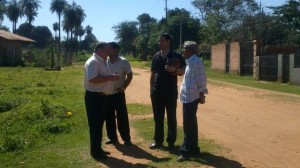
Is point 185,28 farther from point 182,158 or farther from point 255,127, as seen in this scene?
point 182,158

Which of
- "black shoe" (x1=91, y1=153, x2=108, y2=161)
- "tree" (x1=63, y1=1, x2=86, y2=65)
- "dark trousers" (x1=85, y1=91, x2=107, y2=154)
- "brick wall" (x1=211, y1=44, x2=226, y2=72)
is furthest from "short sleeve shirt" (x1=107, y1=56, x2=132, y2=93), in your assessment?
"tree" (x1=63, y1=1, x2=86, y2=65)

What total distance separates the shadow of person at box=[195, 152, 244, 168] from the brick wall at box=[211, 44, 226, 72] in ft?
96.3

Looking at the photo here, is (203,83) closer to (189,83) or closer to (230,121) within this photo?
(189,83)

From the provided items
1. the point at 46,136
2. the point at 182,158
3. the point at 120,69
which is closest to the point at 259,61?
the point at 46,136

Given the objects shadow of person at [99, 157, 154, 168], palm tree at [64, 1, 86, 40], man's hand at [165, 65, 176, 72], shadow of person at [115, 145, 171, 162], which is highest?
palm tree at [64, 1, 86, 40]

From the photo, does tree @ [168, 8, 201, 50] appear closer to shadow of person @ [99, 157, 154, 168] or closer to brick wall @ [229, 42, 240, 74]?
brick wall @ [229, 42, 240, 74]

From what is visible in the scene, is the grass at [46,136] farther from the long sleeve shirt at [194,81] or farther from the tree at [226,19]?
the tree at [226,19]

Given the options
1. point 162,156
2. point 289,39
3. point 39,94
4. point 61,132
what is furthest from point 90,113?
point 289,39

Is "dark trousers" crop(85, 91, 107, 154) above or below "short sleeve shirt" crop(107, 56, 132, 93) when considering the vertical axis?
below

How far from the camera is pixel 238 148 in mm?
7879

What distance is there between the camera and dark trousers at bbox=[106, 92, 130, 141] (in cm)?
810

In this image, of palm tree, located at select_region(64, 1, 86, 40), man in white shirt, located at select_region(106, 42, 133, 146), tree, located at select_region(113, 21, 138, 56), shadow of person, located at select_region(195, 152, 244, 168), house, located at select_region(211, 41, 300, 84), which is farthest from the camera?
tree, located at select_region(113, 21, 138, 56)

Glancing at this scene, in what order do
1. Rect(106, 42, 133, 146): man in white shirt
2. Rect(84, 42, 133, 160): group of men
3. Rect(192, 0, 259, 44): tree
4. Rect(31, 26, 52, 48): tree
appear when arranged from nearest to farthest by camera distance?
1. Rect(84, 42, 133, 160): group of men
2. Rect(106, 42, 133, 146): man in white shirt
3. Rect(192, 0, 259, 44): tree
4. Rect(31, 26, 52, 48): tree

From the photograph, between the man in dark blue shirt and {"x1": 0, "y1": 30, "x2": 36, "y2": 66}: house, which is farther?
{"x1": 0, "y1": 30, "x2": 36, "y2": 66}: house
